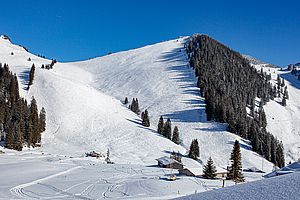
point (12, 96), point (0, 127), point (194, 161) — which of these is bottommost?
point (194, 161)

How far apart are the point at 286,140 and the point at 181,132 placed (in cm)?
5015

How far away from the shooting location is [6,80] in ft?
402

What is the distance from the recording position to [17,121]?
9756 centimetres

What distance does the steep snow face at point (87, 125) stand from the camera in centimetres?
9475

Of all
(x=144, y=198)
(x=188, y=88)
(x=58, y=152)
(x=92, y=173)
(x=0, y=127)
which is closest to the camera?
(x=144, y=198)

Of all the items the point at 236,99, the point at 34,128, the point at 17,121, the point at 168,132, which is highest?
the point at 236,99

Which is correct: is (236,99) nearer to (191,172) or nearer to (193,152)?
(193,152)

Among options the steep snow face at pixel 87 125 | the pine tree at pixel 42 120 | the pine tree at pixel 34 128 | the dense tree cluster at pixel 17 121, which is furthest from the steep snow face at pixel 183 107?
the dense tree cluster at pixel 17 121

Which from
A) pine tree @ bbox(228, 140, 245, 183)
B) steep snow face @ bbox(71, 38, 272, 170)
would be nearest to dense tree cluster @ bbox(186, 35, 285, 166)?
steep snow face @ bbox(71, 38, 272, 170)

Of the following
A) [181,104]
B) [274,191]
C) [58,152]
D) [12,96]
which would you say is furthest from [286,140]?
[274,191]

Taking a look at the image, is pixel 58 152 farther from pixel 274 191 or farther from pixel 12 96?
pixel 274 191

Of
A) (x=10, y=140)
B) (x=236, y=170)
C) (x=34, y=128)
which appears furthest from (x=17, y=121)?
(x=236, y=170)

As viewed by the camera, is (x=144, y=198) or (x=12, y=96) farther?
(x=12, y=96)

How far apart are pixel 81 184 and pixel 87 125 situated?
232ft
